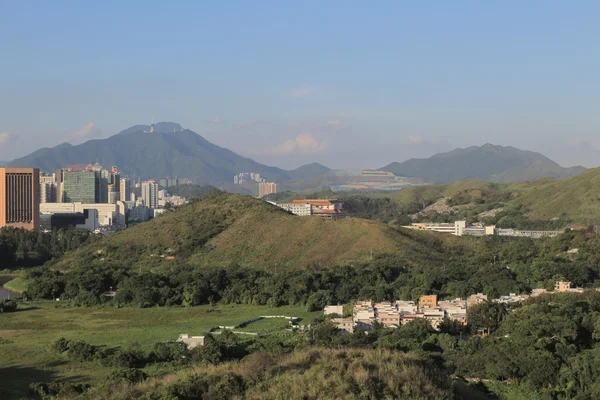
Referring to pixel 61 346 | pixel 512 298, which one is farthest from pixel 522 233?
pixel 61 346

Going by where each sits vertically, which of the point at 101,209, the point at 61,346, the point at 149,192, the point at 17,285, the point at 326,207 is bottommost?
the point at 17,285

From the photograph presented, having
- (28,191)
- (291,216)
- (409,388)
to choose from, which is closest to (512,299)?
(409,388)

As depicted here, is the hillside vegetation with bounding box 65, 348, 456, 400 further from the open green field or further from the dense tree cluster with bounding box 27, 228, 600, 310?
the dense tree cluster with bounding box 27, 228, 600, 310

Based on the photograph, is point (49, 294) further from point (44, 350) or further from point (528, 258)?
point (528, 258)

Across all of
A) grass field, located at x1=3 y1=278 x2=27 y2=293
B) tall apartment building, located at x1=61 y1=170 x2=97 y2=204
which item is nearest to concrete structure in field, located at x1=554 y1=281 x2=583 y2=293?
grass field, located at x1=3 y1=278 x2=27 y2=293

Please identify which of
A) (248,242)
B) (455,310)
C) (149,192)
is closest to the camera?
(455,310)

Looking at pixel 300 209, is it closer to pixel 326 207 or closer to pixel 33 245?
pixel 326 207
